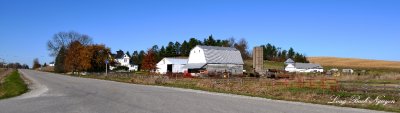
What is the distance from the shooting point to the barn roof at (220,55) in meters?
88.5

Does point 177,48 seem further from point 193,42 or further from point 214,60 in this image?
point 214,60

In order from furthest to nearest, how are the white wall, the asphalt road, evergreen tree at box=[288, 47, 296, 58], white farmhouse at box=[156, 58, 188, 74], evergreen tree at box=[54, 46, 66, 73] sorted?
evergreen tree at box=[288, 47, 296, 58] < evergreen tree at box=[54, 46, 66, 73] < white farmhouse at box=[156, 58, 188, 74] < the white wall < the asphalt road

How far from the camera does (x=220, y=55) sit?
90562mm

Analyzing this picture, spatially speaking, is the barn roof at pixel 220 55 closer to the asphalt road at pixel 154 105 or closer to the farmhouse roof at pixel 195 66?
the farmhouse roof at pixel 195 66

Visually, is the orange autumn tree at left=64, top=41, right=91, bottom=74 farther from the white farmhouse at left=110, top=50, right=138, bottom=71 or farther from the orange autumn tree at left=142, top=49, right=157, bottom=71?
the white farmhouse at left=110, top=50, right=138, bottom=71

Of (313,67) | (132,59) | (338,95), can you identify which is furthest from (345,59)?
(338,95)

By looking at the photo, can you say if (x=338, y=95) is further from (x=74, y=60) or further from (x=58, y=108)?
(x=74, y=60)

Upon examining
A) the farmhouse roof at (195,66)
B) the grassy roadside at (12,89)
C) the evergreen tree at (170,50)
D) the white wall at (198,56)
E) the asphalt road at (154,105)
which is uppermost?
the evergreen tree at (170,50)

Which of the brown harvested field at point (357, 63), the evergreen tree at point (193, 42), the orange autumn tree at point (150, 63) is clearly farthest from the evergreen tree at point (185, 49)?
the orange autumn tree at point (150, 63)

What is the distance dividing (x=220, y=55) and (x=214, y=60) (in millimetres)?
2296

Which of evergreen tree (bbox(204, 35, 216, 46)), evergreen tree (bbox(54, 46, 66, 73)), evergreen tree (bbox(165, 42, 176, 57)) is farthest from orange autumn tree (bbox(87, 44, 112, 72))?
evergreen tree (bbox(204, 35, 216, 46))

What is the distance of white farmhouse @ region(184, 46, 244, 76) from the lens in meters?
87.5

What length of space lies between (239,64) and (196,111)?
78.7 metres

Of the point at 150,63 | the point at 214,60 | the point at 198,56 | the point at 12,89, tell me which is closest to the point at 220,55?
the point at 214,60
